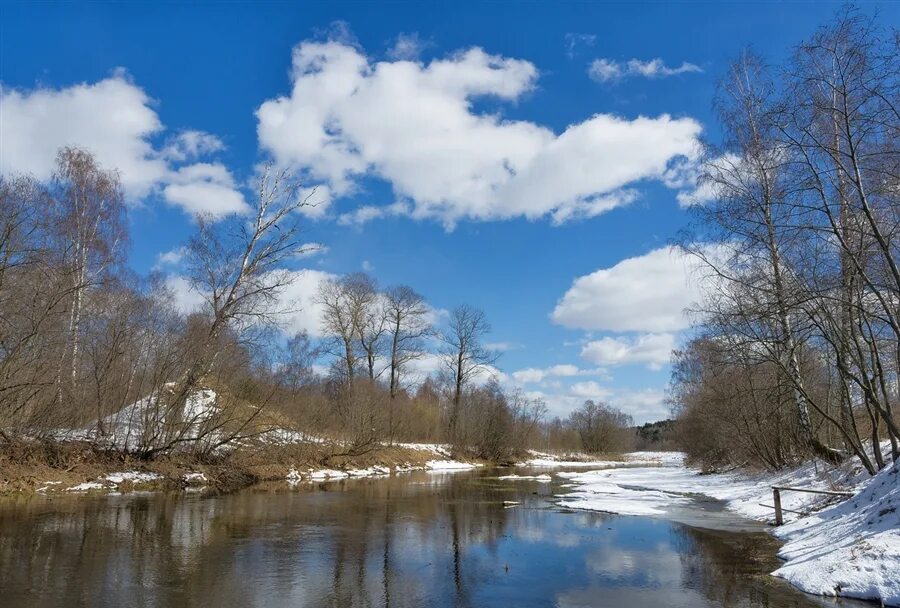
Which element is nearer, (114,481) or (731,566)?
(731,566)

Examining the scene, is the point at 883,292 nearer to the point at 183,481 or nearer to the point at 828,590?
the point at 828,590

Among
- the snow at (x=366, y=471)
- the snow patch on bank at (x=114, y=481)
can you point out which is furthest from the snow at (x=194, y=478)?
the snow at (x=366, y=471)

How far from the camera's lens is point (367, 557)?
35.1 ft

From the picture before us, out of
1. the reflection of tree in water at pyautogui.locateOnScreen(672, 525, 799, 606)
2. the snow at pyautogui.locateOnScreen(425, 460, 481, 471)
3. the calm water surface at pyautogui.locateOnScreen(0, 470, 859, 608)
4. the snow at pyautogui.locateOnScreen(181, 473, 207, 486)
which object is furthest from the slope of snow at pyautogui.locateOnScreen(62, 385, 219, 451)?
the snow at pyautogui.locateOnScreen(425, 460, 481, 471)

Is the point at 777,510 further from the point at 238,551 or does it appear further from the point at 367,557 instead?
the point at 238,551

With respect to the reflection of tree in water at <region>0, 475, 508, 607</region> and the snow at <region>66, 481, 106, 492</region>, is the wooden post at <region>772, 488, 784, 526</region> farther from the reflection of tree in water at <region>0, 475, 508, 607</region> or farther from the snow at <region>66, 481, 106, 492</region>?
the snow at <region>66, 481, 106, 492</region>

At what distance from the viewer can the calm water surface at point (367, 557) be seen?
26.7 feet

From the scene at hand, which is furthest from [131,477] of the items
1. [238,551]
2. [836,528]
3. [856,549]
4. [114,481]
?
[856,549]

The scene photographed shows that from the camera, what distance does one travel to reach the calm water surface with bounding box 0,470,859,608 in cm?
812

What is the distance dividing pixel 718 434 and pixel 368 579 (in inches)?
1137

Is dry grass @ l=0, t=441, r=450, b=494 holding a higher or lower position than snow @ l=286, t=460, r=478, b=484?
higher

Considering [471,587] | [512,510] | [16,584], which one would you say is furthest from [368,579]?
[512,510]

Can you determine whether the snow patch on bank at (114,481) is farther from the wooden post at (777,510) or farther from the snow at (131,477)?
the wooden post at (777,510)

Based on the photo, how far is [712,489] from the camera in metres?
25.8
